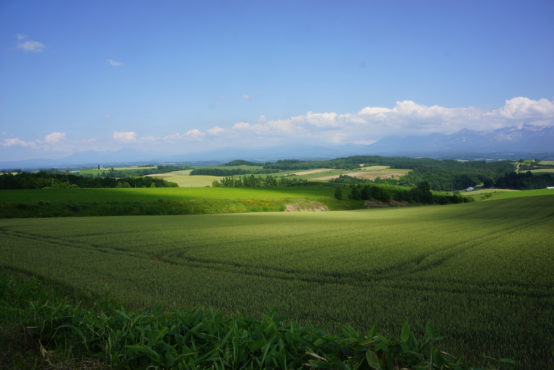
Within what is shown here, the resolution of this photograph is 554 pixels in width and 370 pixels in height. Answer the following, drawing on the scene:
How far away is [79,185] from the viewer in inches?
2943

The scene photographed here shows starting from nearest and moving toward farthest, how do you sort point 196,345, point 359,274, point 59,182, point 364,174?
point 196,345
point 359,274
point 59,182
point 364,174

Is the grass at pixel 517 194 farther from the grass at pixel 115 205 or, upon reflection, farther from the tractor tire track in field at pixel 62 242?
the tractor tire track in field at pixel 62 242

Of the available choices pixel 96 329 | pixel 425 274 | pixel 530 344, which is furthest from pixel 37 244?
pixel 530 344

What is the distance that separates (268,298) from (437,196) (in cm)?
8507

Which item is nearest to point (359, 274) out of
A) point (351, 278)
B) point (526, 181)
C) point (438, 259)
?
point (351, 278)

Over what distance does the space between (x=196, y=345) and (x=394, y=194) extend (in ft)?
260

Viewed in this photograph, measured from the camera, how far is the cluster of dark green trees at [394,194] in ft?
237

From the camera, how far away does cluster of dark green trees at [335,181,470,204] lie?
7238 centimetres

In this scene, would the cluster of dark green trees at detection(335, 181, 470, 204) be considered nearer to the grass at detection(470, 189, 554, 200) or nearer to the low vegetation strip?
the grass at detection(470, 189, 554, 200)

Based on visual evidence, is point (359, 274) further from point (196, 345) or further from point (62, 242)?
point (62, 242)

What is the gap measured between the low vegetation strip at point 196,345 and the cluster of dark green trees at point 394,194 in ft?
215

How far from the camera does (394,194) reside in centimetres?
7788

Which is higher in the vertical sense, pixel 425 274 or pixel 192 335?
pixel 192 335

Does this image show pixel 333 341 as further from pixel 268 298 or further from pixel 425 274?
pixel 425 274
